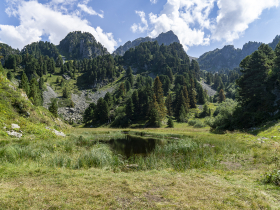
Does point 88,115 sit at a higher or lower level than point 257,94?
lower

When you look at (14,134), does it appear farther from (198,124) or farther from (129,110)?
(129,110)

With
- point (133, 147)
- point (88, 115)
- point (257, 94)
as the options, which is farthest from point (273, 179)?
point (88, 115)

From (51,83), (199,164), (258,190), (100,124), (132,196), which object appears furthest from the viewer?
(51,83)

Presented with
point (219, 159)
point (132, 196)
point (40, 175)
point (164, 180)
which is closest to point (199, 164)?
point (219, 159)

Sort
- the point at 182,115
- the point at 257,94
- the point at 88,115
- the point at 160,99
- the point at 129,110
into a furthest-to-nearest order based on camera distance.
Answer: the point at 88,115
the point at 160,99
the point at 129,110
the point at 182,115
the point at 257,94

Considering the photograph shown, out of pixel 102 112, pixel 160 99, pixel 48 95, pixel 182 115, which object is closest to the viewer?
pixel 182 115

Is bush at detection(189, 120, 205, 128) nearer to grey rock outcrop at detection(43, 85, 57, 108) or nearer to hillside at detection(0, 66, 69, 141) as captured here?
hillside at detection(0, 66, 69, 141)

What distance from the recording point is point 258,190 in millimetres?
7207

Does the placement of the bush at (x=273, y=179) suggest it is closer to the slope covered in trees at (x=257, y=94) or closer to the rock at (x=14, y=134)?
the rock at (x=14, y=134)

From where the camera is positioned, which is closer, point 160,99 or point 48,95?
point 160,99

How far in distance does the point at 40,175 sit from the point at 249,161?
17080 mm

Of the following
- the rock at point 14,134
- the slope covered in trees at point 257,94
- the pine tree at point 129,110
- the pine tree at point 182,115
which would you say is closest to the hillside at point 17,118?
the rock at point 14,134

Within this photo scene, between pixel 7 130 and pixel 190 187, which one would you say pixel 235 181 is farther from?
pixel 7 130

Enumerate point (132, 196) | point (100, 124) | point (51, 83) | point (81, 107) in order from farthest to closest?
point (51, 83)
point (81, 107)
point (100, 124)
point (132, 196)
